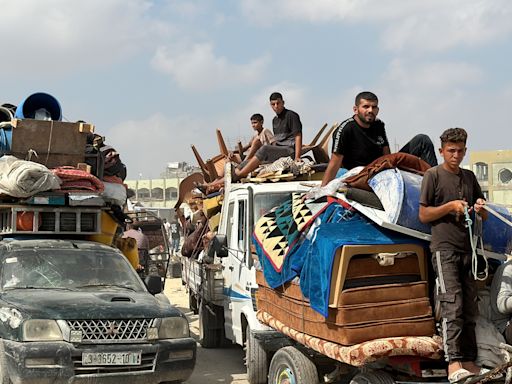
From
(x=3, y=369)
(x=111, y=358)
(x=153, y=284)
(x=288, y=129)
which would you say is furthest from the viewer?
(x=288, y=129)

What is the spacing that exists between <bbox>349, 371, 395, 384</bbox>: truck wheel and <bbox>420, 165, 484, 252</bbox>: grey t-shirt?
2.98ft

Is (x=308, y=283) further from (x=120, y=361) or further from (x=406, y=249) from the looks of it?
(x=120, y=361)

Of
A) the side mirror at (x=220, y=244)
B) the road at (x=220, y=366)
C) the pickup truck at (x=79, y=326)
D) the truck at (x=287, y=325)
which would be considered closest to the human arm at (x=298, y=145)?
the truck at (x=287, y=325)

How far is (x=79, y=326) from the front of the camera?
21.1ft

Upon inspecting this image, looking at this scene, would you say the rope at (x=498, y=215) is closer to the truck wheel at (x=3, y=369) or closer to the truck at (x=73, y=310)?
the truck at (x=73, y=310)

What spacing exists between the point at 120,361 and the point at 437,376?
3.13 meters

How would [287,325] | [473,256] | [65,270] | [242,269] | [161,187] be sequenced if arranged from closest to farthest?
[473,256]
[287,325]
[65,270]
[242,269]
[161,187]

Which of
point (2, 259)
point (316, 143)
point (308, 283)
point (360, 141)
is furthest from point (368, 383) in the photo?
point (316, 143)

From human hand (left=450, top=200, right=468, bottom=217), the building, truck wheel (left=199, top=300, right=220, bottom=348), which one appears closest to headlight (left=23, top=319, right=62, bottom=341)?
human hand (left=450, top=200, right=468, bottom=217)

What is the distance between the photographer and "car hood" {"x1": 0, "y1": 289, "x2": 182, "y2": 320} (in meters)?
6.48

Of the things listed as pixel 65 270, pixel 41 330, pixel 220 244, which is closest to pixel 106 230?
pixel 65 270

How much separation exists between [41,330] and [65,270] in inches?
56.4

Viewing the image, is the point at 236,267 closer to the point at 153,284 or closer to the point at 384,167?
the point at 153,284

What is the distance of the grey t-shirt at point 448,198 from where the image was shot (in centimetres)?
452
